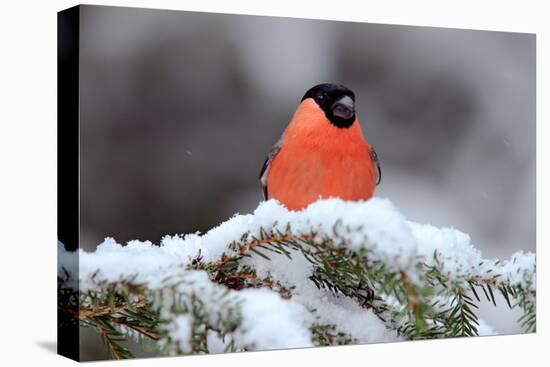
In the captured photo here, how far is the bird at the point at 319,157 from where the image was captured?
11.3 feet

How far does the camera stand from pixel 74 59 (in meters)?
3.16

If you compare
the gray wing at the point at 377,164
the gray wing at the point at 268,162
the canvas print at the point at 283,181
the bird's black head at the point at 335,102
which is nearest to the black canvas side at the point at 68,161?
the canvas print at the point at 283,181

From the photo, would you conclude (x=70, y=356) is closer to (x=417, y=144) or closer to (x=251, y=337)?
(x=251, y=337)

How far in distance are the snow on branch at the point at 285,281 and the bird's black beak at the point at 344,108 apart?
58 cm

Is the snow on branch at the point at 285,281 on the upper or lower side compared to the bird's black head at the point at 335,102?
lower

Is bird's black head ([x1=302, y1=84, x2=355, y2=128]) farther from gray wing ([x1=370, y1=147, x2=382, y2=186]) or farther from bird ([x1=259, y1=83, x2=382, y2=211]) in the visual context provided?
gray wing ([x1=370, y1=147, x2=382, y2=186])

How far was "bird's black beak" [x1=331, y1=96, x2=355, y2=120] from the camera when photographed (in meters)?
3.53

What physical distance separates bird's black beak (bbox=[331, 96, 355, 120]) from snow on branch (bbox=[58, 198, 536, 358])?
0.58 meters

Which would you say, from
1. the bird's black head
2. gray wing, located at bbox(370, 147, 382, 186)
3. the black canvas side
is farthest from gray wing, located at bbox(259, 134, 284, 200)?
the black canvas side

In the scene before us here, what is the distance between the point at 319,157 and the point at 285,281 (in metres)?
0.63

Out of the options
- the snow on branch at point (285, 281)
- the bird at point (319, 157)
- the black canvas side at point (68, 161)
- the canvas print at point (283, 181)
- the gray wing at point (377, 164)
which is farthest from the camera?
the gray wing at point (377, 164)

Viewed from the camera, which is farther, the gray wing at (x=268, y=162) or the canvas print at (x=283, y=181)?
the gray wing at (x=268, y=162)

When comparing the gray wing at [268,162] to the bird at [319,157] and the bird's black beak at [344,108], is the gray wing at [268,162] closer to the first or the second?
the bird at [319,157]

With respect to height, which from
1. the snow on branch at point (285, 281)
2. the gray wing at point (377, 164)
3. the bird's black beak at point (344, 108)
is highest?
the bird's black beak at point (344, 108)
